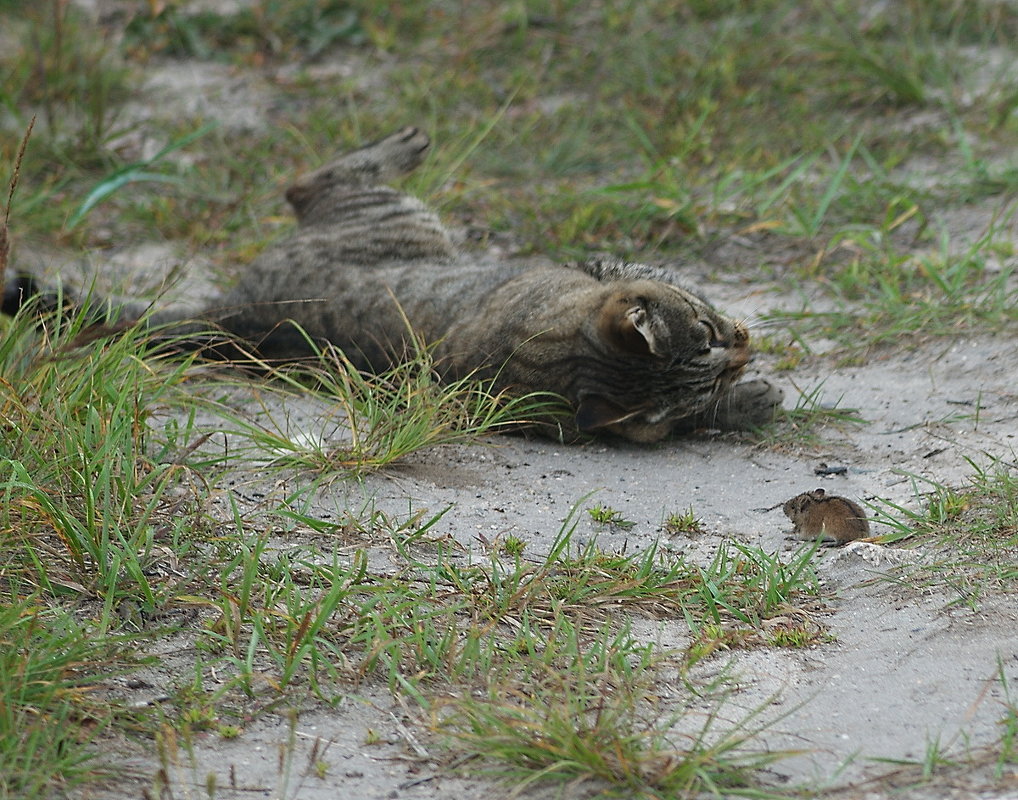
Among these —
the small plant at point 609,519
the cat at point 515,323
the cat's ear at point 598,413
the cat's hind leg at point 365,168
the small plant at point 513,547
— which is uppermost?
the cat's hind leg at point 365,168

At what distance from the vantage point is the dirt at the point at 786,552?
256 cm

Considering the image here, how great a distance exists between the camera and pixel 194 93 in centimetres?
782

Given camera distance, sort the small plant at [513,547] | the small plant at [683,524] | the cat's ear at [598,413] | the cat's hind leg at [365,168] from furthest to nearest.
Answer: the cat's hind leg at [365,168]
the cat's ear at [598,413]
the small plant at [683,524]
the small plant at [513,547]

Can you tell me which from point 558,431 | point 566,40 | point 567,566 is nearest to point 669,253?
point 558,431

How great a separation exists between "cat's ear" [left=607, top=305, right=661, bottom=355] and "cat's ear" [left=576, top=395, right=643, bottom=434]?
0.21m

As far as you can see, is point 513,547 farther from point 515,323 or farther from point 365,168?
point 365,168

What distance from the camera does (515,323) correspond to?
15.2 feet

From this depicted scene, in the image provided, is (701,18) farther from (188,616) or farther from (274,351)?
(188,616)

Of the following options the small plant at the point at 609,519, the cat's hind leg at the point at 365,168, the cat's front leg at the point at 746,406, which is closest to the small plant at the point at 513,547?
the small plant at the point at 609,519

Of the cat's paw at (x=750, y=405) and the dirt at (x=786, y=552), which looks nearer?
the dirt at (x=786, y=552)

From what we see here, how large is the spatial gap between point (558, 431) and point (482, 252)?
1.98 meters

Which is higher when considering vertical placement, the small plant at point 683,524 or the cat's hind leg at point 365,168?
the cat's hind leg at point 365,168

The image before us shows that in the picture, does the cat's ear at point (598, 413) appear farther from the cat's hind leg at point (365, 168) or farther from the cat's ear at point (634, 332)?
the cat's hind leg at point (365, 168)

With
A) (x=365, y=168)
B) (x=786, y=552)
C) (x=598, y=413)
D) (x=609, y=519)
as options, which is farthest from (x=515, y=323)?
(x=365, y=168)
